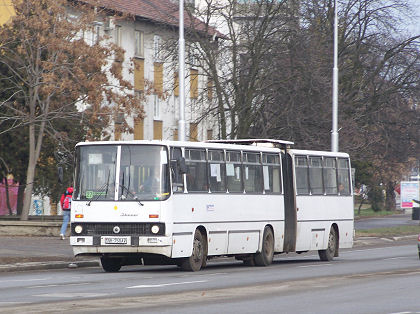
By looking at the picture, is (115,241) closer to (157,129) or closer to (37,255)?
(37,255)

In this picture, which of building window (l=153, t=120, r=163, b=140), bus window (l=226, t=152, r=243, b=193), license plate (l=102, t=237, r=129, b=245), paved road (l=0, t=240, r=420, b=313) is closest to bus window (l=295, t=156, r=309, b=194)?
bus window (l=226, t=152, r=243, b=193)

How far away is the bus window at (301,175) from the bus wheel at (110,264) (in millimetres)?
6396

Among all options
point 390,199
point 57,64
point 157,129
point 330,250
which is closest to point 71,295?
point 330,250

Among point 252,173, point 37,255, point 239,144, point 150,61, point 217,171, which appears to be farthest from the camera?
point 150,61

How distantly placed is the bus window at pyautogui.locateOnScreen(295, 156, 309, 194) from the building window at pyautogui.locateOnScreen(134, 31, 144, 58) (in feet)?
112

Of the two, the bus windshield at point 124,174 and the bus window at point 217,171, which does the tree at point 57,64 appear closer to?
the bus window at point 217,171

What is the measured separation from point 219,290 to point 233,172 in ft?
28.2

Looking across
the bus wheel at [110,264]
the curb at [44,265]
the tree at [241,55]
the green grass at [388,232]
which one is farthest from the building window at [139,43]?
the bus wheel at [110,264]

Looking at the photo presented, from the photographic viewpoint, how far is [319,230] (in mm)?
29062

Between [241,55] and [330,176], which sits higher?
[241,55]

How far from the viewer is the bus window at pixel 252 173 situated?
2592 centimetres

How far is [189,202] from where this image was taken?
23.1m

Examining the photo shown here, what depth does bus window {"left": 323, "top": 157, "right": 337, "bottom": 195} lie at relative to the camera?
30.0 m

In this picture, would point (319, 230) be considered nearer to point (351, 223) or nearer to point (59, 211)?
point (351, 223)
